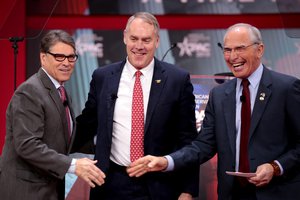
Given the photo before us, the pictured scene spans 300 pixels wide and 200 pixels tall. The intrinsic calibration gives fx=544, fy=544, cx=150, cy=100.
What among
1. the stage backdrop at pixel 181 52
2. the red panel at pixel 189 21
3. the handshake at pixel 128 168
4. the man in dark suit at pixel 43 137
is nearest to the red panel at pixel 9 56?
the stage backdrop at pixel 181 52

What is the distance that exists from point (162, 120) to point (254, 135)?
480 mm

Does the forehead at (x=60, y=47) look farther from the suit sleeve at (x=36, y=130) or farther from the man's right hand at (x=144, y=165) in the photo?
the man's right hand at (x=144, y=165)

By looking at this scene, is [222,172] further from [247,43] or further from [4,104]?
[4,104]

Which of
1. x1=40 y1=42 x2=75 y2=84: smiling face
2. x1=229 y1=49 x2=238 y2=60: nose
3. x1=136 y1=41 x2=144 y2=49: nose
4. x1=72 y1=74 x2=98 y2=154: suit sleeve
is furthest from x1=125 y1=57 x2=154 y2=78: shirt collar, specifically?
x1=229 y1=49 x2=238 y2=60: nose

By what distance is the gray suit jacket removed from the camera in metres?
2.60

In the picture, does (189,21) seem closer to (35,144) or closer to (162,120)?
(162,120)

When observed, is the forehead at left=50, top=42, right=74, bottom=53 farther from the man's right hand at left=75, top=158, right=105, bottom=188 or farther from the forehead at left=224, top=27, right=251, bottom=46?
the forehead at left=224, top=27, right=251, bottom=46

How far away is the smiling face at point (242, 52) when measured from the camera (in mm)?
2791

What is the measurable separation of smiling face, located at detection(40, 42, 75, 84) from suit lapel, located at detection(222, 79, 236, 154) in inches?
32.9

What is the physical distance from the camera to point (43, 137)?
8.79ft

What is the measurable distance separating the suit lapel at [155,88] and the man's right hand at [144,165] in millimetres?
200

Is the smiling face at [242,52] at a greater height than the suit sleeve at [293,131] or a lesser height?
greater

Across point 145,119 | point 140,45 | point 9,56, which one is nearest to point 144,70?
point 140,45

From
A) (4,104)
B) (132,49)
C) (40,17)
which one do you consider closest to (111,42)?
(40,17)
